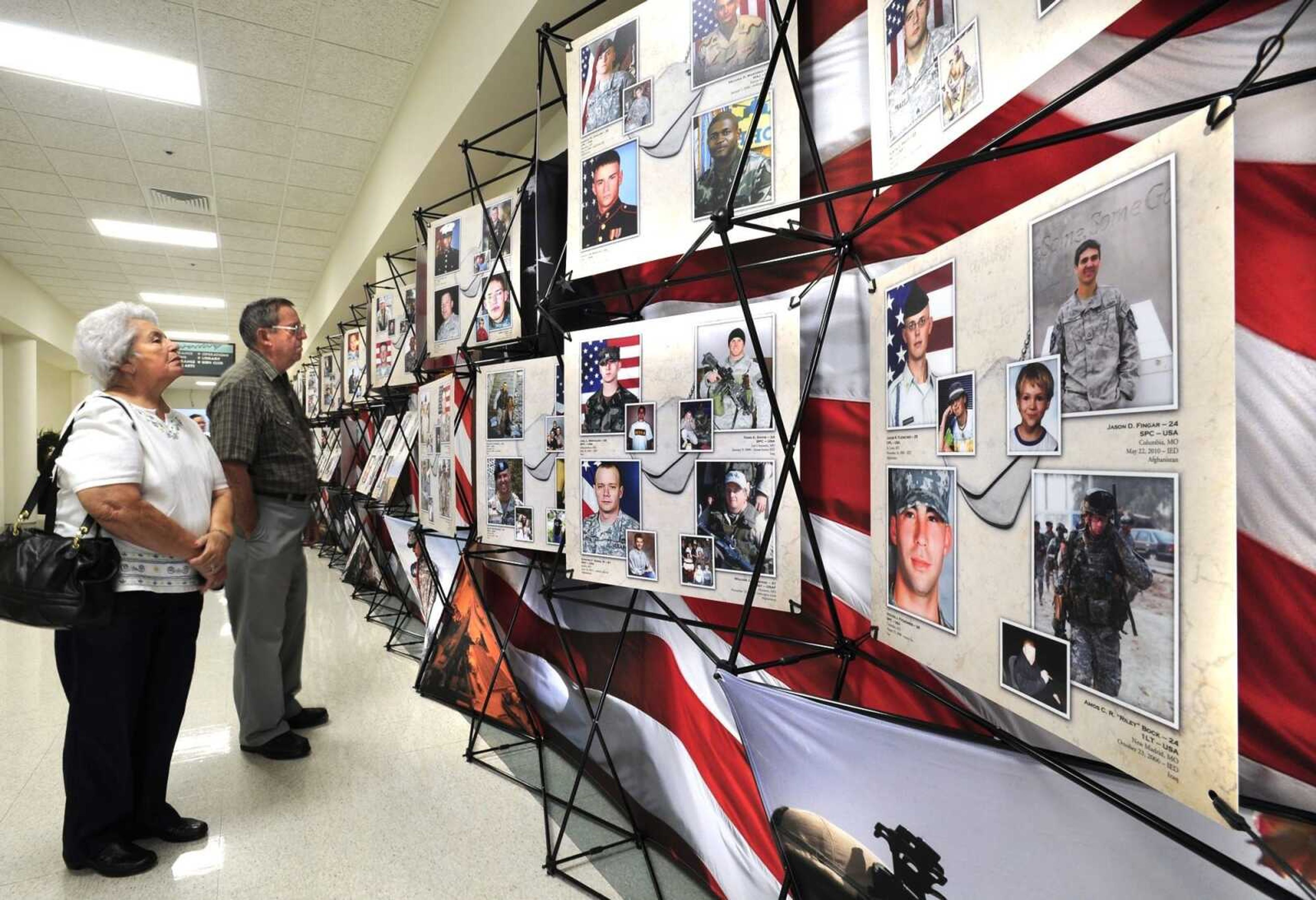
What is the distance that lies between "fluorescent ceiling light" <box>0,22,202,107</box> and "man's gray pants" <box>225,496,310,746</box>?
2924 millimetres

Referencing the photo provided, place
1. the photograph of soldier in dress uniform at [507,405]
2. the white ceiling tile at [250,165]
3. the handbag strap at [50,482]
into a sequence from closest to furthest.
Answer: the handbag strap at [50,482] < the photograph of soldier in dress uniform at [507,405] < the white ceiling tile at [250,165]

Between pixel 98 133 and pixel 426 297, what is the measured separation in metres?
3.42

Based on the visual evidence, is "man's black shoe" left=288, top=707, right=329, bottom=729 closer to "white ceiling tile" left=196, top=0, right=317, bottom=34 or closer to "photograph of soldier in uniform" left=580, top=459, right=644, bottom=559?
"photograph of soldier in uniform" left=580, top=459, right=644, bottom=559

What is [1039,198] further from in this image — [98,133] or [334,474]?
[334,474]

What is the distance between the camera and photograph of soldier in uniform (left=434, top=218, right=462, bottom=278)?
7.91ft

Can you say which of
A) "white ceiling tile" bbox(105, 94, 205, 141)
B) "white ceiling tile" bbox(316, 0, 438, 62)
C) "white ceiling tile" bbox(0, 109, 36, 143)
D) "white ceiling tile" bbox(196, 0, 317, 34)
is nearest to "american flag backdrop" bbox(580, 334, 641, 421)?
"white ceiling tile" bbox(316, 0, 438, 62)

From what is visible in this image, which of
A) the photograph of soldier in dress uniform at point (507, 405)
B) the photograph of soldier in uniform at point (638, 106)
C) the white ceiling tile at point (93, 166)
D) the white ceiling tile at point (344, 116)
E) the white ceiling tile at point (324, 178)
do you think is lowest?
the photograph of soldier in dress uniform at point (507, 405)

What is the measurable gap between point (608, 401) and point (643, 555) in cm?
37

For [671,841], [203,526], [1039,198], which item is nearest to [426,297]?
[203,526]

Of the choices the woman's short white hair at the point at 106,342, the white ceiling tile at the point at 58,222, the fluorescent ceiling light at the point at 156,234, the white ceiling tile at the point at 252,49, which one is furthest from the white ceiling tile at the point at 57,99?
the woman's short white hair at the point at 106,342

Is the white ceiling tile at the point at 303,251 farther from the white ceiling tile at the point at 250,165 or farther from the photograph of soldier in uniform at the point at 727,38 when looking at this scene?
the photograph of soldier in uniform at the point at 727,38

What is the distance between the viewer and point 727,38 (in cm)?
127

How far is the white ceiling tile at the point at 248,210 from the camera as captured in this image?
5199mm

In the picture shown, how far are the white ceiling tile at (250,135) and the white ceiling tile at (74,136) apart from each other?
25.5 inches
